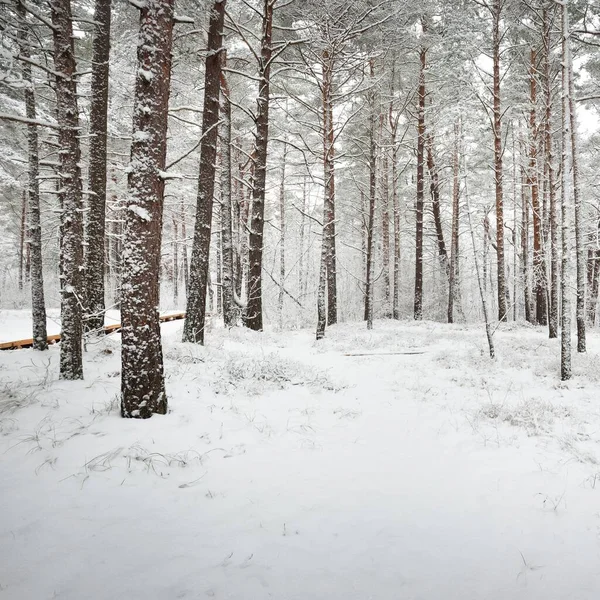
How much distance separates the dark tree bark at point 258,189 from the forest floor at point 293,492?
545 cm

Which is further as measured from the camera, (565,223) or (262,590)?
(565,223)

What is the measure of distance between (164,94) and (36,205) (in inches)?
228

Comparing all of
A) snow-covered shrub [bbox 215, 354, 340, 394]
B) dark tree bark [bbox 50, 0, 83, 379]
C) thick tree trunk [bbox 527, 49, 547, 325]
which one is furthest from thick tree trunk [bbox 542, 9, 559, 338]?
dark tree bark [bbox 50, 0, 83, 379]

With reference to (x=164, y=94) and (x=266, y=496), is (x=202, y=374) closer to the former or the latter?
(x=266, y=496)

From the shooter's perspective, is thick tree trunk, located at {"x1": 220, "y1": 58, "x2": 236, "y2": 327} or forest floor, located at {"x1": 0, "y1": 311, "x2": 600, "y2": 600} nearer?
forest floor, located at {"x1": 0, "y1": 311, "x2": 600, "y2": 600}

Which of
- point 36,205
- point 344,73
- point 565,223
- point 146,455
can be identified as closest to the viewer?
point 146,455

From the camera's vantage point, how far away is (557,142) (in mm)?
16891

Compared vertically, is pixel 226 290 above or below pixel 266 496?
above

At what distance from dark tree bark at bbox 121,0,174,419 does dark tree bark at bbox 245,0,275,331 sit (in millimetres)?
7041

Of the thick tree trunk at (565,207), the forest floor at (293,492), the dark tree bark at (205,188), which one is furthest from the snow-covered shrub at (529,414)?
the dark tree bark at (205,188)

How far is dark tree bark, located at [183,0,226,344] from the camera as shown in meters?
8.73

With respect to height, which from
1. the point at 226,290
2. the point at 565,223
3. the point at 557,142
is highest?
the point at 557,142

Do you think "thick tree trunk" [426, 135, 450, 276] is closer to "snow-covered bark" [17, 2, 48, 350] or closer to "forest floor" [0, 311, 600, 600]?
"forest floor" [0, 311, 600, 600]

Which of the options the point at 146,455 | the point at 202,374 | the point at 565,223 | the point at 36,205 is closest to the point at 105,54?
the point at 36,205
